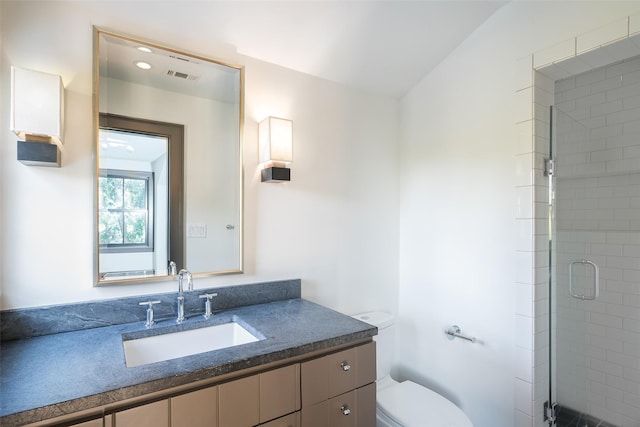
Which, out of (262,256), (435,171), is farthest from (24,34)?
(435,171)

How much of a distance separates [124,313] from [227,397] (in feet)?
2.19

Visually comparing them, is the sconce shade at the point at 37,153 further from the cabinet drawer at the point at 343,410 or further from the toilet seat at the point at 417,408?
the toilet seat at the point at 417,408

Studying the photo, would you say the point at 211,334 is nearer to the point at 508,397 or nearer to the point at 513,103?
the point at 508,397

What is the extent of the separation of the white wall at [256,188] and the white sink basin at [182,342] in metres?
0.24

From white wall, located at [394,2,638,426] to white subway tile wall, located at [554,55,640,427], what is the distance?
0.48m

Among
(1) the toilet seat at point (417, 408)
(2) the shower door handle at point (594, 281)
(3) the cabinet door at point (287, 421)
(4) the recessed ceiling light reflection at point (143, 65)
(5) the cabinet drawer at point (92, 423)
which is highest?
(4) the recessed ceiling light reflection at point (143, 65)

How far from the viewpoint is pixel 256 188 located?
1.75m

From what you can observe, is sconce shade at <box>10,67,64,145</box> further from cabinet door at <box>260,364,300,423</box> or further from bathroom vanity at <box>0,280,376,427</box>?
cabinet door at <box>260,364,300,423</box>

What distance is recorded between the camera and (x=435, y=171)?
2117mm

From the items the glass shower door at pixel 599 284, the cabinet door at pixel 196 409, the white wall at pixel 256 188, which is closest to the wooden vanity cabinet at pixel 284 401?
the cabinet door at pixel 196 409

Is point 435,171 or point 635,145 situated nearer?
point 635,145

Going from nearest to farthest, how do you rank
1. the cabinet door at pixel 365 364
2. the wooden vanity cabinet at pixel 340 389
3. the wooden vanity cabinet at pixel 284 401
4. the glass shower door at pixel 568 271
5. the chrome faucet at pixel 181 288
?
1. the wooden vanity cabinet at pixel 284 401
2. the wooden vanity cabinet at pixel 340 389
3. the cabinet door at pixel 365 364
4. the chrome faucet at pixel 181 288
5. the glass shower door at pixel 568 271

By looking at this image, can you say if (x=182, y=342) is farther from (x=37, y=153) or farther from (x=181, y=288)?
(x=37, y=153)

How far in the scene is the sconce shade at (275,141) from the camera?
5.47ft
